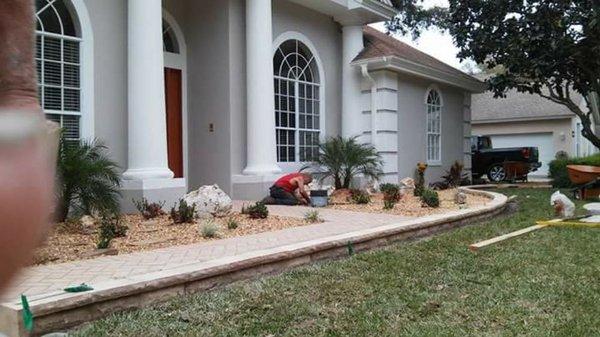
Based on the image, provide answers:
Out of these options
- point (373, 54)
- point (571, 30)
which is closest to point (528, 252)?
point (373, 54)

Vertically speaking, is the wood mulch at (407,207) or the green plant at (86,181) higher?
the green plant at (86,181)

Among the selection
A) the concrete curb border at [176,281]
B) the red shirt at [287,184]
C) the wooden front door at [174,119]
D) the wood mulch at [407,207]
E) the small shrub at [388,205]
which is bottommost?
the concrete curb border at [176,281]

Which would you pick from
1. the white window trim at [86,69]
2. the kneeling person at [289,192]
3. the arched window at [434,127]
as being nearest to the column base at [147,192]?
the white window trim at [86,69]

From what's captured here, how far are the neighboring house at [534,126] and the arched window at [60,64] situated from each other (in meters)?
24.4

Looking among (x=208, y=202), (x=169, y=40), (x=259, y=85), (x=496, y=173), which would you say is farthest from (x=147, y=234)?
(x=496, y=173)

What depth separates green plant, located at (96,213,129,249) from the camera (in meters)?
5.79

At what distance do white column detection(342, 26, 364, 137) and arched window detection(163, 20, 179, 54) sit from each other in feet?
14.6

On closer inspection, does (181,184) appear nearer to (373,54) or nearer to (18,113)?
(373,54)

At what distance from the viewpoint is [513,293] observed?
4559 millimetres

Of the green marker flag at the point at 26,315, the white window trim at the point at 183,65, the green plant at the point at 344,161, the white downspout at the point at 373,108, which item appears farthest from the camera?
the white downspout at the point at 373,108

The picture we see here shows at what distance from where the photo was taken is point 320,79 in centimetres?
1335

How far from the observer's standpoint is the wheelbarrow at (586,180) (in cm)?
1199

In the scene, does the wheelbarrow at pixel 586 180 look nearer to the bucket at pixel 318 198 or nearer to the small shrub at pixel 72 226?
the bucket at pixel 318 198

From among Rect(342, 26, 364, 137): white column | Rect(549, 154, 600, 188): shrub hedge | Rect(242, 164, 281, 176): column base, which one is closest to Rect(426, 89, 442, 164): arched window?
Rect(342, 26, 364, 137): white column
